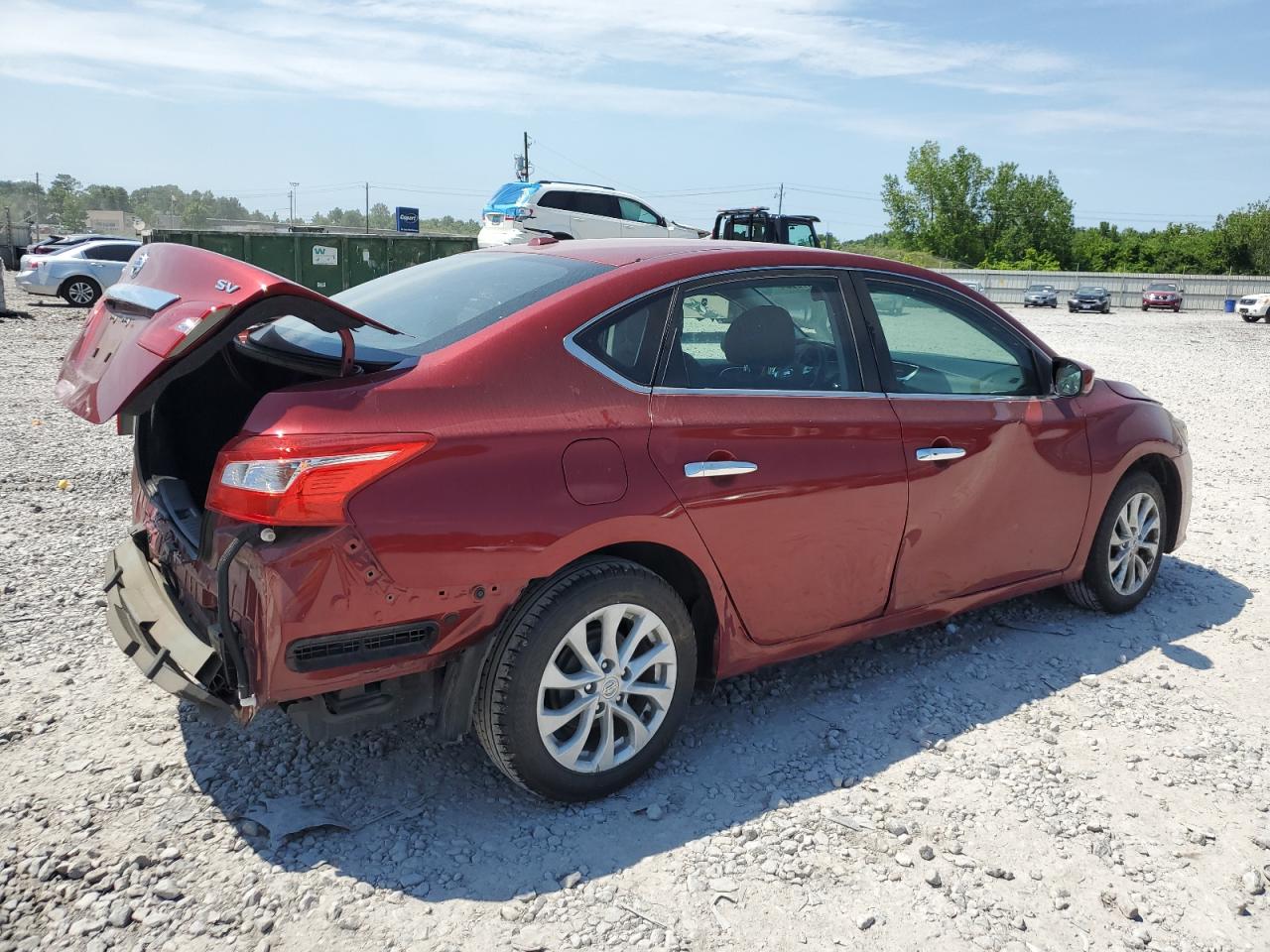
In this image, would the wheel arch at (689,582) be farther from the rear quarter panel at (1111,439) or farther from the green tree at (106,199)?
the green tree at (106,199)

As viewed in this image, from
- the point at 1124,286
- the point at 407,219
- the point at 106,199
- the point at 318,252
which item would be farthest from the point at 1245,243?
the point at 106,199

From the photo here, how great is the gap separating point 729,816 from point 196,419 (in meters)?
2.25

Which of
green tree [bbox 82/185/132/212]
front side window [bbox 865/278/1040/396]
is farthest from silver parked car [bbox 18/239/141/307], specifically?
green tree [bbox 82/185/132/212]

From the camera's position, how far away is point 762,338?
3.51 m

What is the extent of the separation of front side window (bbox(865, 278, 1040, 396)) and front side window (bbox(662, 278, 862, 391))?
9.5 inches

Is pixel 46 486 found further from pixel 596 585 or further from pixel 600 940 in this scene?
pixel 600 940

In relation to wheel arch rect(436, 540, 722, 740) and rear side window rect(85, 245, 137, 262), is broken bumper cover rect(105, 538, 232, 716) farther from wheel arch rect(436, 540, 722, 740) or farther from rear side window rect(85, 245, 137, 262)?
rear side window rect(85, 245, 137, 262)

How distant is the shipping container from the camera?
20.2 meters

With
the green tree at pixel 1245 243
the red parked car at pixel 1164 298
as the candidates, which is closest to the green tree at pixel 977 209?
the green tree at pixel 1245 243

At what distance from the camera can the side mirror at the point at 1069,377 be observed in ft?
14.1

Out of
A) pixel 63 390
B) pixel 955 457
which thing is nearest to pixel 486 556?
pixel 63 390

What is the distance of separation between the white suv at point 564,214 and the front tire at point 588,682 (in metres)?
19.3

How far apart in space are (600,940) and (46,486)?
553 centimetres

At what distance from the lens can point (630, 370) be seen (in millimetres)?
3100
